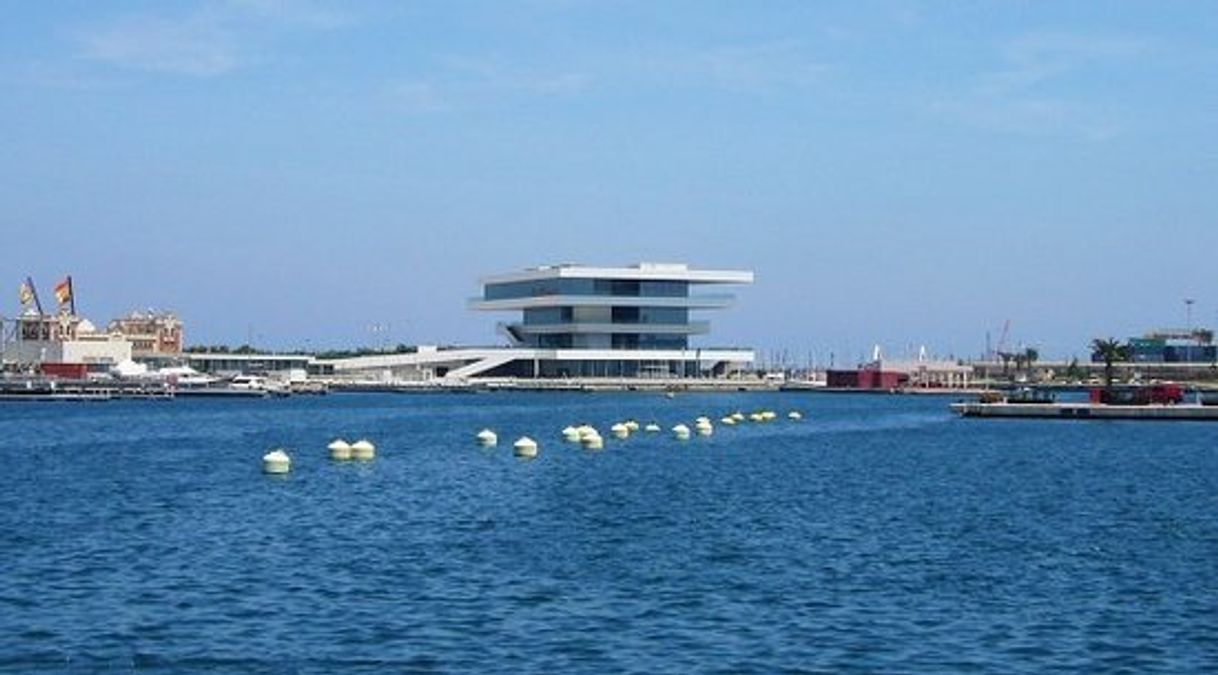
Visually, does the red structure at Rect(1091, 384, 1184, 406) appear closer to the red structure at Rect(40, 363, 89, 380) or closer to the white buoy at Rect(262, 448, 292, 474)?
the white buoy at Rect(262, 448, 292, 474)

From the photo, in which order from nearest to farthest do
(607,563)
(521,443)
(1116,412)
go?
(607,563)
(521,443)
(1116,412)

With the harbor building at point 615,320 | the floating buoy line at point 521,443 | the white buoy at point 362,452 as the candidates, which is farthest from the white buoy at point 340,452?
the harbor building at point 615,320

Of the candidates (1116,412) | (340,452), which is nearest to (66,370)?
(1116,412)

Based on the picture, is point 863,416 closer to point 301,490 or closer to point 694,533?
point 301,490

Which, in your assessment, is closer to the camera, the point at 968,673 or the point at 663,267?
the point at 968,673

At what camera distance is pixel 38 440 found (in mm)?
89500

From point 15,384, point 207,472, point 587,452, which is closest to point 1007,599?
point 207,472

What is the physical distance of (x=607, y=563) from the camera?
117 feet

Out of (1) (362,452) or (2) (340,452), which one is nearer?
(2) (340,452)

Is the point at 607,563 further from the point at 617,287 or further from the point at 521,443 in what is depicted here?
the point at 617,287

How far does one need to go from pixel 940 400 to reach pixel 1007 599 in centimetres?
15650

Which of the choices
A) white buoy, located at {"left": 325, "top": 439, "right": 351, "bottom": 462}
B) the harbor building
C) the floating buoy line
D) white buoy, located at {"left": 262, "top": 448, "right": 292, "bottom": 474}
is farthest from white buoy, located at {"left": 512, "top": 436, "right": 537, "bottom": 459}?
the harbor building

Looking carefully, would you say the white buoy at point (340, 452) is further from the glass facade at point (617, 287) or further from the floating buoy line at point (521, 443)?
the glass facade at point (617, 287)

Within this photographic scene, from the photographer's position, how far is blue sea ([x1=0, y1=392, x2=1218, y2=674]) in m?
25.9
